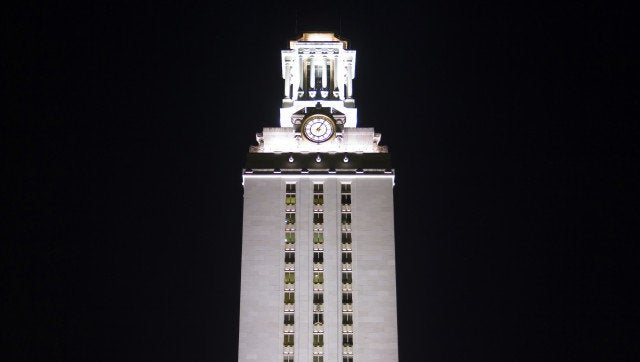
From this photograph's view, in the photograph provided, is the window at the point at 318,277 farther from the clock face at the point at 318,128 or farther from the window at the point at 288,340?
the clock face at the point at 318,128

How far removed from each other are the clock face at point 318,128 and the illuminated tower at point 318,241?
0.11 m

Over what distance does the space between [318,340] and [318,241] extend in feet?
34.3

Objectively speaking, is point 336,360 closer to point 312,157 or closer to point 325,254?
point 325,254

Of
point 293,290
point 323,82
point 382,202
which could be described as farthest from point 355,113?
point 293,290

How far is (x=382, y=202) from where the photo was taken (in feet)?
337

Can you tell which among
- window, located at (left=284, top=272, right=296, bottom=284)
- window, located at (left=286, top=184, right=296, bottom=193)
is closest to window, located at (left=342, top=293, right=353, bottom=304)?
window, located at (left=284, top=272, right=296, bottom=284)

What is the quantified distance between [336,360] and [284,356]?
196 inches

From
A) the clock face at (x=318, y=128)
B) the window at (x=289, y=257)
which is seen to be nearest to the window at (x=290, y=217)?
the window at (x=289, y=257)

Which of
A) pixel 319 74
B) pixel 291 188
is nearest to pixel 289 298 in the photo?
pixel 291 188

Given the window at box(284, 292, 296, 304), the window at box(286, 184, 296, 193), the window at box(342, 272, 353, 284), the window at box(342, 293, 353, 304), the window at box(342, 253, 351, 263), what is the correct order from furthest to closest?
the window at box(286, 184, 296, 193) → the window at box(342, 253, 351, 263) → the window at box(342, 272, 353, 284) → the window at box(284, 292, 296, 304) → the window at box(342, 293, 353, 304)

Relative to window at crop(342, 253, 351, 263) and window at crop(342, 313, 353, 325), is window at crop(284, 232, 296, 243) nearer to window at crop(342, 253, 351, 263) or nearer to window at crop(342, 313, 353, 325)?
window at crop(342, 253, 351, 263)

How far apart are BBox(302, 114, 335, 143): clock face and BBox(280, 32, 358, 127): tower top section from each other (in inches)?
145

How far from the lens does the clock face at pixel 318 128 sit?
107 metres

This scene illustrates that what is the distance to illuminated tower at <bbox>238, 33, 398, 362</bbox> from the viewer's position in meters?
95.6
